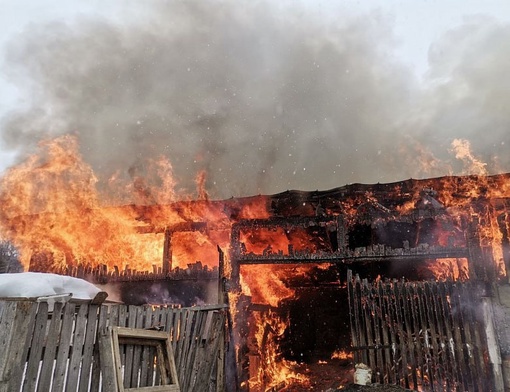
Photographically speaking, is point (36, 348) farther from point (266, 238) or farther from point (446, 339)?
point (266, 238)

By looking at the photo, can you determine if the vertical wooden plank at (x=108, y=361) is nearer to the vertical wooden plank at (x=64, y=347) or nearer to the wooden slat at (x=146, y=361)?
the vertical wooden plank at (x=64, y=347)

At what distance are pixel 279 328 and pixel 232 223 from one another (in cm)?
523

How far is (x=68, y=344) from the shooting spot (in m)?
4.67

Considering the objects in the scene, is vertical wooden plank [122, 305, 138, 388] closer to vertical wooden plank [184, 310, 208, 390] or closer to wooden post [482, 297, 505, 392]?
vertical wooden plank [184, 310, 208, 390]

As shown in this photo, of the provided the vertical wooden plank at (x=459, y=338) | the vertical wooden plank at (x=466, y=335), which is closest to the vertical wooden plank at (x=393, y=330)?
the vertical wooden plank at (x=459, y=338)

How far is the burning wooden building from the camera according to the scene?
8422 mm

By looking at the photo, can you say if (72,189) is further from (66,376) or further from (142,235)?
(66,376)

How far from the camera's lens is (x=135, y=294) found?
12.3 meters

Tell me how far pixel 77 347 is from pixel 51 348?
337mm

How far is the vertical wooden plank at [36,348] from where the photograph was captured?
424 cm

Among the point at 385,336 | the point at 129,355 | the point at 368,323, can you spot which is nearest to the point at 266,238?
the point at 368,323

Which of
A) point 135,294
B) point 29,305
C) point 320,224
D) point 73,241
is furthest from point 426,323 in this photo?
point 73,241

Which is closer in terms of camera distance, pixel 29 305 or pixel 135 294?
pixel 29 305

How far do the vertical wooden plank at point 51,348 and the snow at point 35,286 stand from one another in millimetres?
590
